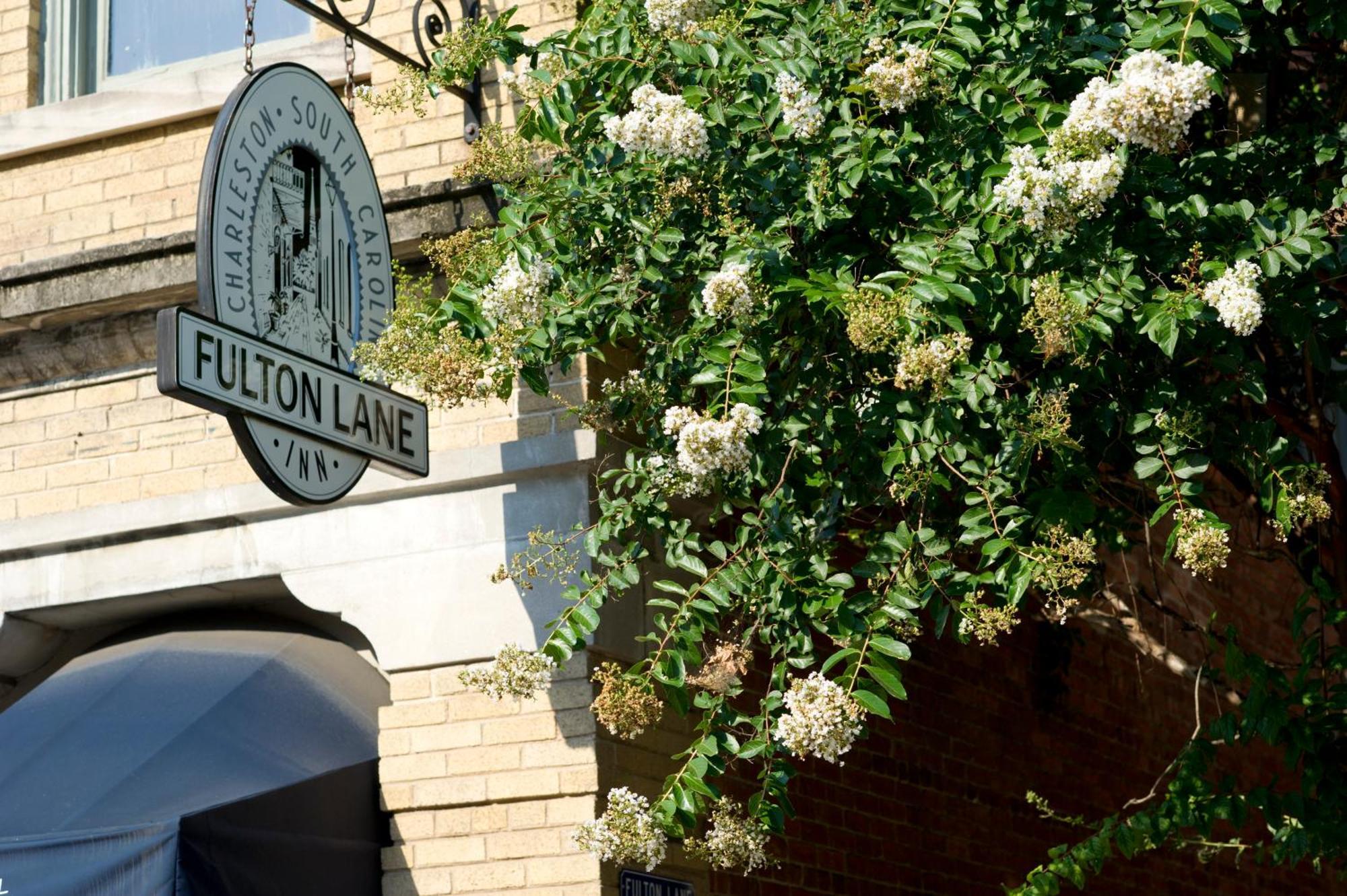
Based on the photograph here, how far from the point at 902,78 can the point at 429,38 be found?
2.57m

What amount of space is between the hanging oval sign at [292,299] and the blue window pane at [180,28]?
1.40 m

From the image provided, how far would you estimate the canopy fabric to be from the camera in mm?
5344

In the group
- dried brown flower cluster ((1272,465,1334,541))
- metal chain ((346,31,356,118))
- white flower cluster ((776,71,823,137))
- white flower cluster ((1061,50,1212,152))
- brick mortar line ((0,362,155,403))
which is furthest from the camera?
brick mortar line ((0,362,155,403))

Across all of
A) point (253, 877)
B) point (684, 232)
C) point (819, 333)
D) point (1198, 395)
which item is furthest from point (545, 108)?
point (253, 877)

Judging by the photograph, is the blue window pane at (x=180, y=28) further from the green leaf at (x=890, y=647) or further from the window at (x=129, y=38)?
the green leaf at (x=890, y=647)

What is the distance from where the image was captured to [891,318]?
445 cm

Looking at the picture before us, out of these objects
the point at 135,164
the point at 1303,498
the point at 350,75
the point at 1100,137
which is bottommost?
the point at 1303,498

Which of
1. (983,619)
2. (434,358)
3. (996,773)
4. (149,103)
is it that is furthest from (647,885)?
(149,103)

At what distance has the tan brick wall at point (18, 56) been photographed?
7.58 meters

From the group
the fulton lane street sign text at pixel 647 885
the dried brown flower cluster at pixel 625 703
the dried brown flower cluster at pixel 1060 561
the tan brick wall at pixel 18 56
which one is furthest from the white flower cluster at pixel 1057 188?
the tan brick wall at pixel 18 56

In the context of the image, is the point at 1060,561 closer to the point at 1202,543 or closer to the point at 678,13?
the point at 1202,543

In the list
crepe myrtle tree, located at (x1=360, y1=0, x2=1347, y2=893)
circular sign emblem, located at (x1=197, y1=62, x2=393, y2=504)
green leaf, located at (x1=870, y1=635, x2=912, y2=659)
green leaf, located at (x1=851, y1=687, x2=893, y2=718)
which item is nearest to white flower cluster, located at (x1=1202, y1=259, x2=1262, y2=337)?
crepe myrtle tree, located at (x1=360, y1=0, x2=1347, y2=893)

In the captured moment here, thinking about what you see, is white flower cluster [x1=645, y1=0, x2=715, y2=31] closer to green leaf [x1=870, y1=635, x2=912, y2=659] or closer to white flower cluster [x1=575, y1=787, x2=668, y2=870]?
green leaf [x1=870, y1=635, x2=912, y2=659]

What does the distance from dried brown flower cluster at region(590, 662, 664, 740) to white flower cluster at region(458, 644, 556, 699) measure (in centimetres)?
20
